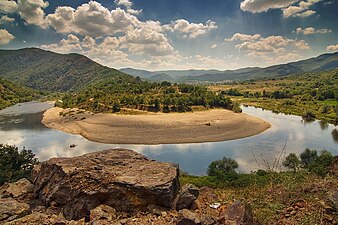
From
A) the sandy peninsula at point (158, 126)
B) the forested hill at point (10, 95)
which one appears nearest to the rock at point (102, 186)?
the sandy peninsula at point (158, 126)

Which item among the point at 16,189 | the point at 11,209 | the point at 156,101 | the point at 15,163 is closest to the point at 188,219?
the point at 11,209

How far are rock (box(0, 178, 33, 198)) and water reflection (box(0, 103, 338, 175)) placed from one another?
25.7 meters

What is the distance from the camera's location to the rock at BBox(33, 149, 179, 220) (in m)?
12.1

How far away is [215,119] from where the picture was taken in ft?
250

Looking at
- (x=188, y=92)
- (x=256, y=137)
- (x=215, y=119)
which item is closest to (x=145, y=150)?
(x=256, y=137)

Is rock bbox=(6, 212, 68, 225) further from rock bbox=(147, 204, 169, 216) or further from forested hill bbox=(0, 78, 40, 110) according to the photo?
forested hill bbox=(0, 78, 40, 110)

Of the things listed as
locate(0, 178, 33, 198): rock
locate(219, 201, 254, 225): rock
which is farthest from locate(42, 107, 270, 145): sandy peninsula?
locate(219, 201, 254, 225): rock

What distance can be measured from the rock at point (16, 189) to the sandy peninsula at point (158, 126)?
38.6 metres

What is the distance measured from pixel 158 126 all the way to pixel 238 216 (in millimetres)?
58262

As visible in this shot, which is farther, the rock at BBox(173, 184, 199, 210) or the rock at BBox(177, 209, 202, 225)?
the rock at BBox(173, 184, 199, 210)

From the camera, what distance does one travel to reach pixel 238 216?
948cm

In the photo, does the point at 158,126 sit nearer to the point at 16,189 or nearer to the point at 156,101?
the point at 156,101

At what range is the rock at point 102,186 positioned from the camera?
476 inches

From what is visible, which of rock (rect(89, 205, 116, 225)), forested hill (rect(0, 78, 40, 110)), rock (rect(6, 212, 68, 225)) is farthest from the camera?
forested hill (rect(0, 78, 40, 110))
